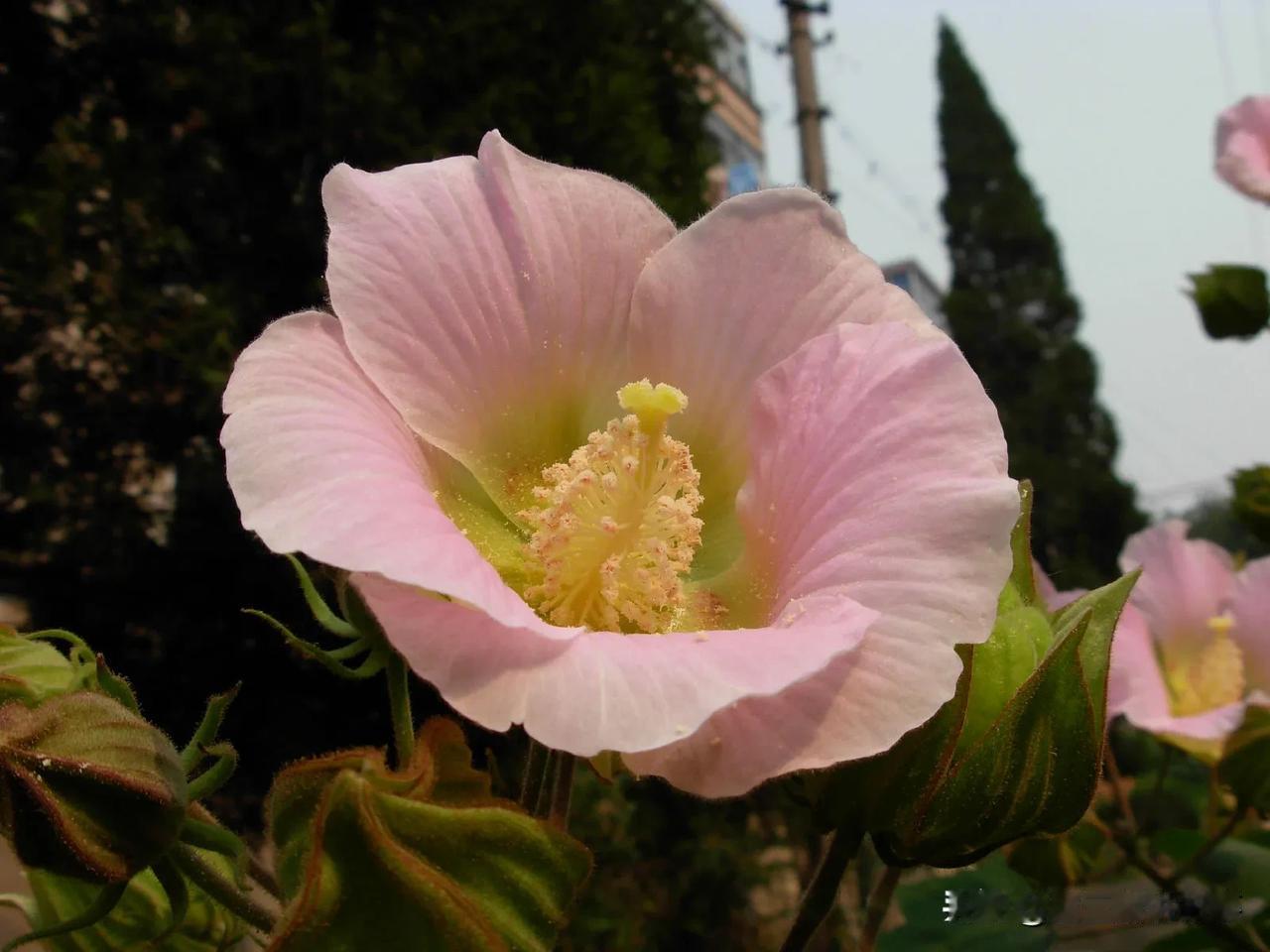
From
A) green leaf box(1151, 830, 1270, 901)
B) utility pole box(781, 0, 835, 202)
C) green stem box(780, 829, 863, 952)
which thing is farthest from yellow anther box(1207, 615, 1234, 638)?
utility pole box(781, 0, 835, 202)

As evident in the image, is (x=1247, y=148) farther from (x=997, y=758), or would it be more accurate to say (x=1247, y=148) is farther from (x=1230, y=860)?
(x=997, y=758)

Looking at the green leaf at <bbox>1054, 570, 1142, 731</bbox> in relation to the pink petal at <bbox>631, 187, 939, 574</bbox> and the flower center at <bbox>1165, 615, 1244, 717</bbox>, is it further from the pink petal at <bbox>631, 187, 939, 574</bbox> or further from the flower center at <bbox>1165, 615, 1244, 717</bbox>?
the flower center at <bbox>1165, 615, 1244, 717</bbox>

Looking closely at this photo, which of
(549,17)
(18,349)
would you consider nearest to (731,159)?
(549,17)

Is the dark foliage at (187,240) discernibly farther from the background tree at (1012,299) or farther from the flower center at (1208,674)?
the background tree at (1012,299)

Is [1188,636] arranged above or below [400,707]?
below

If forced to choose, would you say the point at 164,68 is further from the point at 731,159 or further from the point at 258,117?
the point at 731,159

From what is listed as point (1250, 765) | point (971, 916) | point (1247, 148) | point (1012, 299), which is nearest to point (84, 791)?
point (971, 916)
